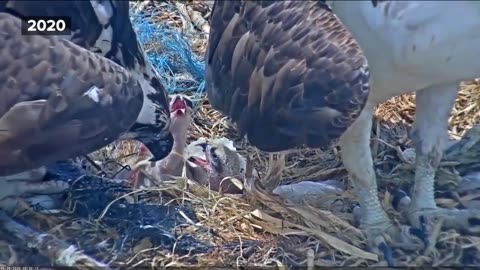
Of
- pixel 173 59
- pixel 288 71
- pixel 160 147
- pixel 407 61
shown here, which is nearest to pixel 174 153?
pixel 160 147

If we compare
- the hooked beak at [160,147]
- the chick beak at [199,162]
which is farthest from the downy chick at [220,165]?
the hooked beak at [160,147]

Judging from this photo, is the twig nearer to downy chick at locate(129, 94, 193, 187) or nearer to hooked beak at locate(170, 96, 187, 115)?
downy chick at locate(129, 94, 193, 187)

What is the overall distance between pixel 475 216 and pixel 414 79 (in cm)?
46

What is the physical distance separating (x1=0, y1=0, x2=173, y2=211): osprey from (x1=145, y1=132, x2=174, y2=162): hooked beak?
0.52ft

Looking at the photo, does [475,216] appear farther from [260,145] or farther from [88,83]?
[88,83]

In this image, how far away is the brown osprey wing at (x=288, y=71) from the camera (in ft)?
5.37

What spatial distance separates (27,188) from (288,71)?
72cm

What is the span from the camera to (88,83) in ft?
5.93

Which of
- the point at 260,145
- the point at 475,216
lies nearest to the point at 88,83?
the point at 260,145

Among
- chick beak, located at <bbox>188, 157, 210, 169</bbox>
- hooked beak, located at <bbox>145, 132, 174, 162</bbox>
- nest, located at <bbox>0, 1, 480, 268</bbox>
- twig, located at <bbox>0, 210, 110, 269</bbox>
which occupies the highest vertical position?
hooked beak, located at <bbox>145, 132, 174, 162</bbox>

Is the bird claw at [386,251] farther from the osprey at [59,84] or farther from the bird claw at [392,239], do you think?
the osprey at [59,84]

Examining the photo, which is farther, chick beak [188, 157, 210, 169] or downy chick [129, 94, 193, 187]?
chick beak [188, 157, 210, 169]

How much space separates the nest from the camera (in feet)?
6.33

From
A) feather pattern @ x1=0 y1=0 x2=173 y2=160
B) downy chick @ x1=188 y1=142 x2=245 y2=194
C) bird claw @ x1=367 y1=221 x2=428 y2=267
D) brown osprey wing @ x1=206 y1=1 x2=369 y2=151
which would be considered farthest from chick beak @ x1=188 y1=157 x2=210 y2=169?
bird claw @ x1=367 y1=221 x2=428 y2=267
